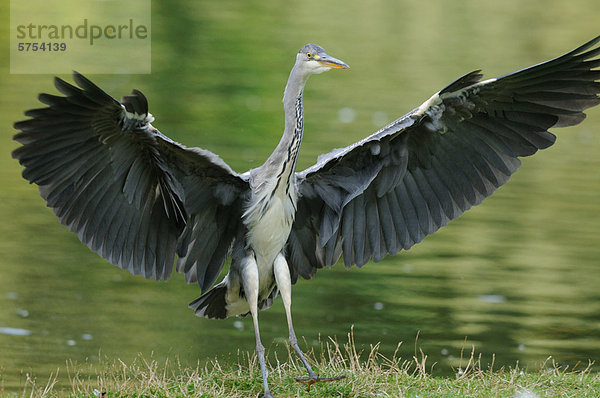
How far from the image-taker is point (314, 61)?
7074mm

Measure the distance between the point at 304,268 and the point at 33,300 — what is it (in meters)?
4.40

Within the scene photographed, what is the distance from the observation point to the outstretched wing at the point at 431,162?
22.8 feet

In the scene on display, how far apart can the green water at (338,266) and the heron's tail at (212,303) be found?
85.3 inches

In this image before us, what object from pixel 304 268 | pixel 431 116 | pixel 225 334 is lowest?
pixel 225 334

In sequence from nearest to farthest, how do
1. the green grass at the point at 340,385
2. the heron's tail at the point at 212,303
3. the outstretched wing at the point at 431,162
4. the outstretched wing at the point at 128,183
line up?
1. the outstretched wing at the point at 128,183
2. the green grass at the point at 340,385
3. the outstretched wing at the point at 431,162
4. the heron's tail at the point at 212,303

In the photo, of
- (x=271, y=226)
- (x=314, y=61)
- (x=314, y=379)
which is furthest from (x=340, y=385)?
(x=314, y=61)

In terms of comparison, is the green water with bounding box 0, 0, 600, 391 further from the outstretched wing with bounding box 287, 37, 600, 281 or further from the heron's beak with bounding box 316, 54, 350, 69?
the heron's beak with bounding box 316, 54, 350, 69

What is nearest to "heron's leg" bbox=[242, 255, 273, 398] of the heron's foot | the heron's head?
the heron's foot

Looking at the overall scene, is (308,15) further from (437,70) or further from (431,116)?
(431,116)

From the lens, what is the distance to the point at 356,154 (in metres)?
7.13

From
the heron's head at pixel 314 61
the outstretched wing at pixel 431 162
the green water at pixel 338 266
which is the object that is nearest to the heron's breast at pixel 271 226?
the outstretched wing at pixel 431 162

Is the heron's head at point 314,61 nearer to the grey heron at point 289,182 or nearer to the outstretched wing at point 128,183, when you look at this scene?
the grey heron at point 289,182

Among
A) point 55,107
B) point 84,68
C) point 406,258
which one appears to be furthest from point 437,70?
point 55,107

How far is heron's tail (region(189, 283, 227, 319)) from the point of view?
730 centimetres
